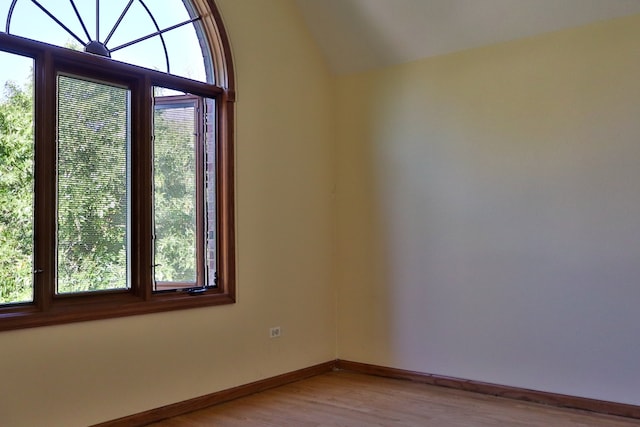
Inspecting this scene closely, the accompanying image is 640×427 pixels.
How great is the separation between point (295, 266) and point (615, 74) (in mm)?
2625

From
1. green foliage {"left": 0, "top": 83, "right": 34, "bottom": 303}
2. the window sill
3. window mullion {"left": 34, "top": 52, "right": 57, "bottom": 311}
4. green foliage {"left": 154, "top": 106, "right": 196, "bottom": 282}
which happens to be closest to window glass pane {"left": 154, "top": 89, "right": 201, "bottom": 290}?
green foliage {"left": 154, "top": 106, "right": 196, "bottom": 282}

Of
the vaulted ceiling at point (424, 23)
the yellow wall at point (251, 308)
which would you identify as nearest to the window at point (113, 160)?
the yellow wall at point (251, 308)

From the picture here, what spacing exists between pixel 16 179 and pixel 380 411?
2.58m

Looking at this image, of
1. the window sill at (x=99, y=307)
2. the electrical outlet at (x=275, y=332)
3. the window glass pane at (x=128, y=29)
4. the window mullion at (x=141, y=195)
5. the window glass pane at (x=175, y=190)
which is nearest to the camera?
the window sill at (x=99, y=307)

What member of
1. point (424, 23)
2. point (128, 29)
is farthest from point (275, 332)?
point (424, 23)

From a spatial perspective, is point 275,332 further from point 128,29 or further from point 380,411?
point 128,29

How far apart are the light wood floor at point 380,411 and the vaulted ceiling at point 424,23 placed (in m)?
2.54

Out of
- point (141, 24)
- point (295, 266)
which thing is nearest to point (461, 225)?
point (295, 266)

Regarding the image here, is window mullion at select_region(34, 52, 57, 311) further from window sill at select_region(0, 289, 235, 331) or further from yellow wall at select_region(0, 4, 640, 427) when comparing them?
yellow wall at select_region(0, 4, 640, 427)

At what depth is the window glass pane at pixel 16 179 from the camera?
304cm

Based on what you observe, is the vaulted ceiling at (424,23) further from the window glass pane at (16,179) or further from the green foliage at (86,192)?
the window glass pane at (16,179)

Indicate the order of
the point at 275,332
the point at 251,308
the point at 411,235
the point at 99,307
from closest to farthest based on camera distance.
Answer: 1. the point at 99,307
2. the point at 251,308
3. the point at 275,332
4. the point at 411,235

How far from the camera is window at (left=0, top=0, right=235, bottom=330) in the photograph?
3.12m

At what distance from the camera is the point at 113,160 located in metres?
3.55
